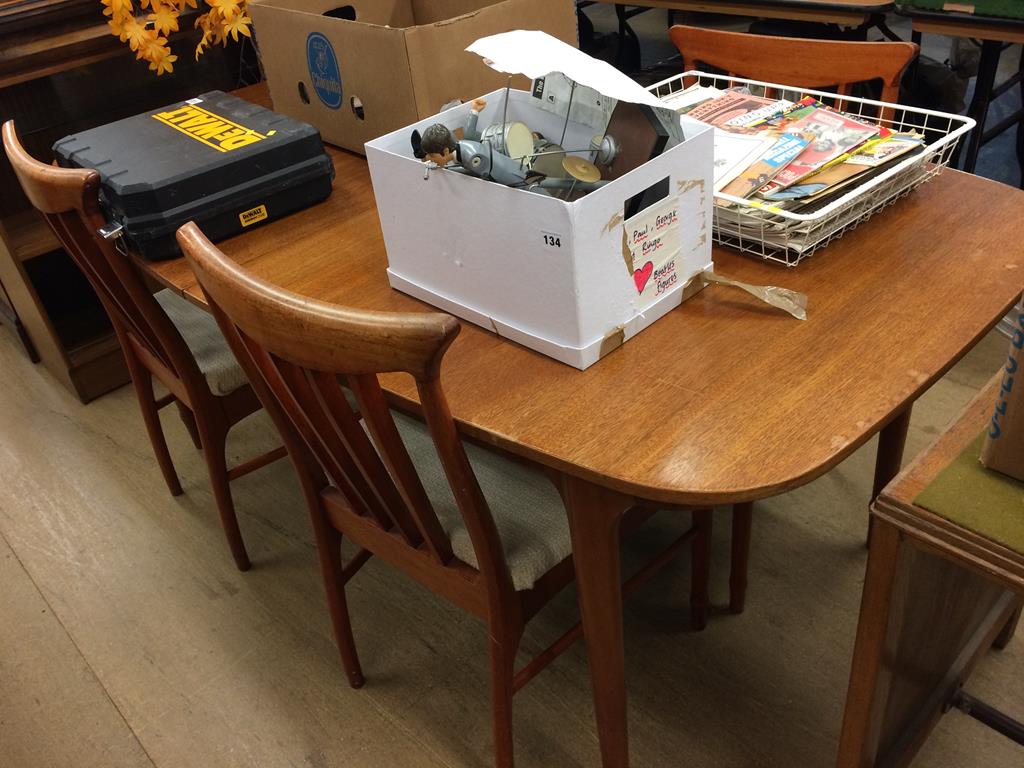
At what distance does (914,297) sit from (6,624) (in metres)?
1.84

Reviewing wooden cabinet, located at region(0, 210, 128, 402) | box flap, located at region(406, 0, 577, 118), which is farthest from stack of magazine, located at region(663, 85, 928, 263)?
A: wooden cabinet, located at region(0, 210, 128, 402)

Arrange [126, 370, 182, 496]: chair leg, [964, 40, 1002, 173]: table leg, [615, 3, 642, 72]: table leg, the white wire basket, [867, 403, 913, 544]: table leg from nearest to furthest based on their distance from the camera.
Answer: the white wire basket, [867, 403, 913, 544]: table leg, [126, 370, 182, 496]: chair leg, [964, 40, 1002, 173]: table leg, [615, 3, 642, 72]: table leg

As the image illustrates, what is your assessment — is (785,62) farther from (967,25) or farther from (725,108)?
(967,25)

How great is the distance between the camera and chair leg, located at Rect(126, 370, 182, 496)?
1936 millimetres

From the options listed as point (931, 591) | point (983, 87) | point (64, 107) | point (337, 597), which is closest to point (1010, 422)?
point (931, 591)

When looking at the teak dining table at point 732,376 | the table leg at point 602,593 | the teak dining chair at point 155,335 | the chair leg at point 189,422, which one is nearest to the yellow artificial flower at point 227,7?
the teak dining chair at point 155,335

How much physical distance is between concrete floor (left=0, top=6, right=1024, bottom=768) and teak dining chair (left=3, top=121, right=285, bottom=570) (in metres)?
0.16

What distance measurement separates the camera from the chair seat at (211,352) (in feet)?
5.57

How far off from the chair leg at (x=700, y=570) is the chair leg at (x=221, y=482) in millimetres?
919

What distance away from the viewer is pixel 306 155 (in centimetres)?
152

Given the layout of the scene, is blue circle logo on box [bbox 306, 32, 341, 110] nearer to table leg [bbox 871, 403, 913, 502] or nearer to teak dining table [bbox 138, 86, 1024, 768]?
teak dining table [bbox 138, 86, 1024, 768]

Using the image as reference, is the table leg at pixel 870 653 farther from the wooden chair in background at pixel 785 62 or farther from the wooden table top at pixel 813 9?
the wooden table top at pixel 813 9

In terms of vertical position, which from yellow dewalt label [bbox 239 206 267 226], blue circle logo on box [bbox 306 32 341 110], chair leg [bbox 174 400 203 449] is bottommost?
chair leg [bbox 174 400 203 449]

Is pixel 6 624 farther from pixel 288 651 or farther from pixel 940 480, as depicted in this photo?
pixel 940 480
